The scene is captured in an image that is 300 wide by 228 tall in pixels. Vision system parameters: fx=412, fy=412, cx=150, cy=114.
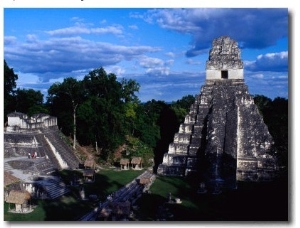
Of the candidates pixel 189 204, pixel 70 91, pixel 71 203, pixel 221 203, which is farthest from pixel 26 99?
pixel 221 203

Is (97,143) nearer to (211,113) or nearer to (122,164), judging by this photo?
(122,164)

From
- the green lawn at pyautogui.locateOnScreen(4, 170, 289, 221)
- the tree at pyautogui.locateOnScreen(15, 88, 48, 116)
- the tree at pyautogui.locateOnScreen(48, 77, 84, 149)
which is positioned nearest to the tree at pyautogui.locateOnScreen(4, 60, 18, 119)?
the tree at pyautogui.locateOnScreen(15, 88, 48, 116)

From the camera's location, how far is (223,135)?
61.9 feet

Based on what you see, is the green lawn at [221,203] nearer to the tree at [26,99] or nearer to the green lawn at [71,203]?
the green lawn at [71,203]

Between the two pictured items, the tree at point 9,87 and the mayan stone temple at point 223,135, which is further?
the tree at point 9,87

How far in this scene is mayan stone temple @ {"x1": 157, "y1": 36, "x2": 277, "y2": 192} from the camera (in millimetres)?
17625

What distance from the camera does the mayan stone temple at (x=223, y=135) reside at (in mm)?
17625

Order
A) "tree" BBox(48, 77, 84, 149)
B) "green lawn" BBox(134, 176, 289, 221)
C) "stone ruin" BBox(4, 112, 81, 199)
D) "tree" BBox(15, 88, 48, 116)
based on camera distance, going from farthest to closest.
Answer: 1. "tree" BBox(15, 88, 48, 116)
2. "tree" BBox(48, 77, 84, 149)
3. "stone ruin" BBox(4, 112, 81, 199)
4. "green lawn" BBox(134, 176, 289, 221)

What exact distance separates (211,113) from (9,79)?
45.3 feet

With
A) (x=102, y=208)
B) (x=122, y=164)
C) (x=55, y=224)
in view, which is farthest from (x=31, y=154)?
(x=55, y=224)

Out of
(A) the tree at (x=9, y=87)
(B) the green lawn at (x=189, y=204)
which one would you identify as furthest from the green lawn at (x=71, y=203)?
(A) the tree at (x=9, y=87)

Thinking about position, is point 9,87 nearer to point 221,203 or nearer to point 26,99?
point 26,99

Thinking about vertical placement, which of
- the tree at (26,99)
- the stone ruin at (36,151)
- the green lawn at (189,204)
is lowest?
the green lawn at (189,204)

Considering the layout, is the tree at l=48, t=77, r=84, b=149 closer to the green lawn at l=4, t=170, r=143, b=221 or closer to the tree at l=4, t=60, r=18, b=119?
the tree at l=4, t=60, r=18, b=119
